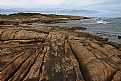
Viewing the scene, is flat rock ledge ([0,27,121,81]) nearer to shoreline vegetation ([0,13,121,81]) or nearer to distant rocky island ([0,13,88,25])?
shoreline vegetation ([0,13,121,81])

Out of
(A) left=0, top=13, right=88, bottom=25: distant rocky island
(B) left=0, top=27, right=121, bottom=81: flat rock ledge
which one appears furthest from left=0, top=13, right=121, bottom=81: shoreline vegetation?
(A) left=0, top=13, right=88, bottom=25: distant rocky island

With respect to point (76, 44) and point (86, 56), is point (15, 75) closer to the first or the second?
point (86, 56)

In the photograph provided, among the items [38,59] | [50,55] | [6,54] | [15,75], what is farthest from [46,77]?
[6,54]

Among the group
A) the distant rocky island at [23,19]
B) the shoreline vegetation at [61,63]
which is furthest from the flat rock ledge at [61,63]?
the distant rocky island at [23,19]

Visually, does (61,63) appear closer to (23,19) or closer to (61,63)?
(61,63)

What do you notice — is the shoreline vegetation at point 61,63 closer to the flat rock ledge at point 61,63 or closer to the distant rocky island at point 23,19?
the flat rock ledge at point 61,63

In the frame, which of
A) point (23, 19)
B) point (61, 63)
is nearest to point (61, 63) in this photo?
point (61, 63)

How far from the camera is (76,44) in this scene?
1684cm

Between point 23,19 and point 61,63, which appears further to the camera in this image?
point 23,19

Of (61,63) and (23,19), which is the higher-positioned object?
(61,63)

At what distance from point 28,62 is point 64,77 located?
2.98m

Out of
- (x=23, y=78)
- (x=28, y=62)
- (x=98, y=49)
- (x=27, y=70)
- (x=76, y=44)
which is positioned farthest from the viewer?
(x=76, y=44)

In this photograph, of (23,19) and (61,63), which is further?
(23,19)

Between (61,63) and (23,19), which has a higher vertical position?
(61,63)
